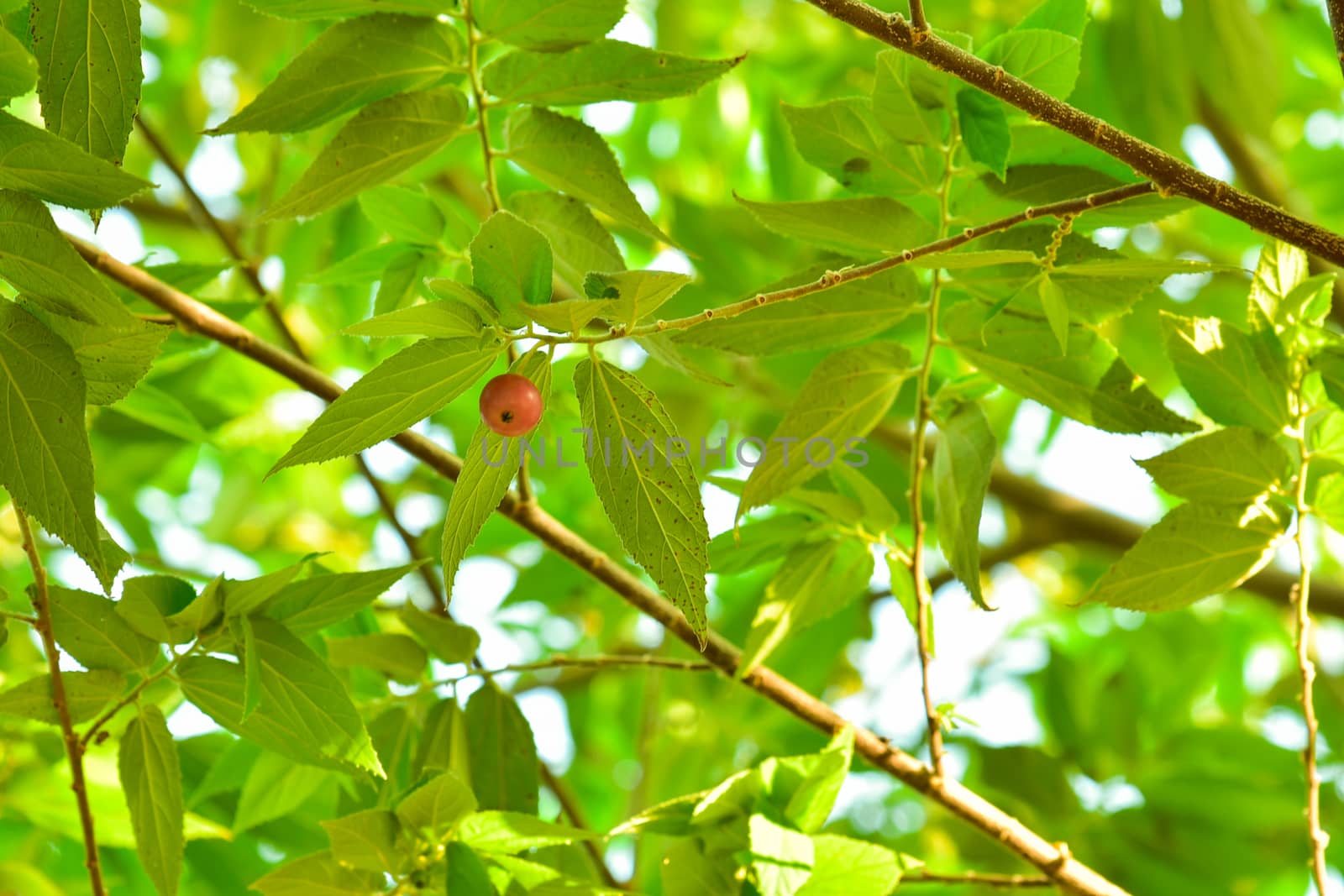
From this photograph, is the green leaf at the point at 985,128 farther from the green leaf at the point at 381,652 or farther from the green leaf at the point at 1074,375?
the green leaf at the point at 381,652

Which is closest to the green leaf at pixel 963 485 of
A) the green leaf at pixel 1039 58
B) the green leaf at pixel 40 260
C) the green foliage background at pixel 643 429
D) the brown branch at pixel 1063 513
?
the green foliage background at pixel 643 429

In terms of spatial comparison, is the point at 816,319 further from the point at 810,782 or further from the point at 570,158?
the point at 810,782

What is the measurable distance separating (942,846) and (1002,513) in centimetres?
79

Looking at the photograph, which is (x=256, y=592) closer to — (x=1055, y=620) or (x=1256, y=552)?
(x=1256, y=552)

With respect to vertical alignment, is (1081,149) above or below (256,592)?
above

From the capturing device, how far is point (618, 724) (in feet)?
7.57

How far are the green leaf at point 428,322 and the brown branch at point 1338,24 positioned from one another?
0.48 m

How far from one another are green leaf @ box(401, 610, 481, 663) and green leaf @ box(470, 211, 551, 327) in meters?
0.44

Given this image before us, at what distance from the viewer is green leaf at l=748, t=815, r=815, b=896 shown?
35.7 inches

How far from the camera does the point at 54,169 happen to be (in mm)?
662

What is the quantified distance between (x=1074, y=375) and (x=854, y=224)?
8.1 inches

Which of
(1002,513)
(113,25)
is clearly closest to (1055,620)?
(1002,513)

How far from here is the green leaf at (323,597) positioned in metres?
0.89

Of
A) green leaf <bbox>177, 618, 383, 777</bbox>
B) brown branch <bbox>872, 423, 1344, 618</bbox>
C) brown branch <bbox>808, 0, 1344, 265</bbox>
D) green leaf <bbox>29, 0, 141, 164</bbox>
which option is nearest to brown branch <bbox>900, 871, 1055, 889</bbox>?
green leaf <bbox>177, 618, 383, 777</bbox>
